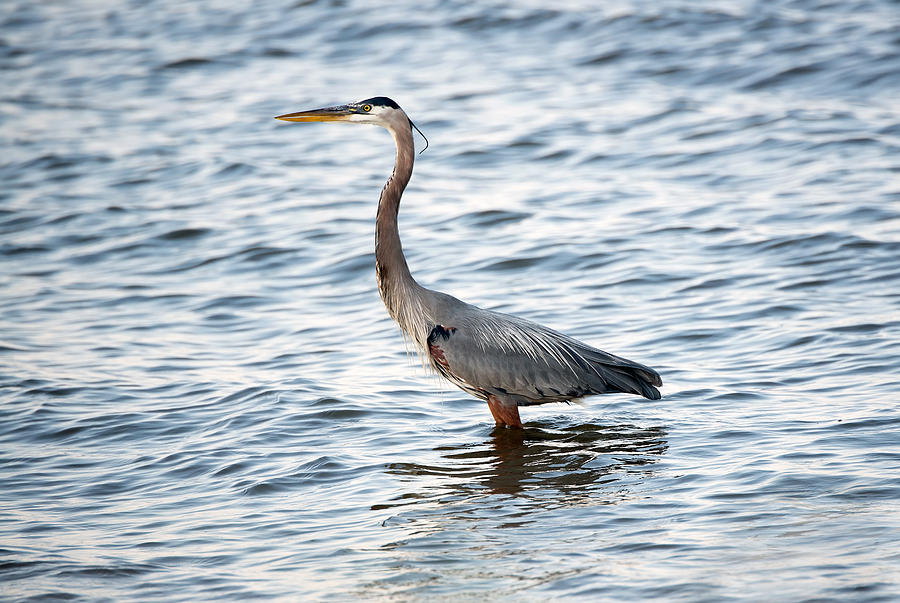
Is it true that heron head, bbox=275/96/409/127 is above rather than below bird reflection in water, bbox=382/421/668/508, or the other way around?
above

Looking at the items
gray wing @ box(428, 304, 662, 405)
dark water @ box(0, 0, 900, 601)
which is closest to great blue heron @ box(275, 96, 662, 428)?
gray wing @ box(428, 304, 662, 405)

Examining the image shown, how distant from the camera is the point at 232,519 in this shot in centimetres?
635

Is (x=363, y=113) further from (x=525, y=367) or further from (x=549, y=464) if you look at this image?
(x=549, y=464)

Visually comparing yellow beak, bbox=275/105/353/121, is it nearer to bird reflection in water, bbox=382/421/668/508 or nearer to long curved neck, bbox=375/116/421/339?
long curved neck, bbox=375/116/421/339

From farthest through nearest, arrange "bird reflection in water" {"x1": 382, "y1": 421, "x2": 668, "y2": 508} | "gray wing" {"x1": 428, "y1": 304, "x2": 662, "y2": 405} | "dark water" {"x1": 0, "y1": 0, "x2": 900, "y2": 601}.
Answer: "gray wing" {"x1": 428, "y1": 304, "x2": 662, "y2": 405}
"bird reflection in water" {"x1": 382, "y1": 421, "x2": 668, "y2": 508}
"dark water" {"x1": 0, "y1": 0, "x2": 900, "y2": 601}

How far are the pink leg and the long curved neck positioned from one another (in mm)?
752

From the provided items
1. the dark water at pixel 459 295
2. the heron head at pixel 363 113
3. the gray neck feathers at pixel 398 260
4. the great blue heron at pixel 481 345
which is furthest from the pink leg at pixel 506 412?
the heron head at pixel 363 113

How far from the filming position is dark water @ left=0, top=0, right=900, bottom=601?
579 centimetres

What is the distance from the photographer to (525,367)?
7.58 meters

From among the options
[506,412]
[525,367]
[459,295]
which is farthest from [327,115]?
[459,295]

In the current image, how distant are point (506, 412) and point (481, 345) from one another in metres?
0.47

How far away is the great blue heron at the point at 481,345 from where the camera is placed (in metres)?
7.55

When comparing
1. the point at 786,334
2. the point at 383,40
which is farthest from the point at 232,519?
the point at 383,40

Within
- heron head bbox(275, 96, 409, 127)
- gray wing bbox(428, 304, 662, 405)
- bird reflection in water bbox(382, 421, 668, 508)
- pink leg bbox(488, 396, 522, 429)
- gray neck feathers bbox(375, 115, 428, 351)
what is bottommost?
bird reflection in water bbox(382, 421, 668, 508)
